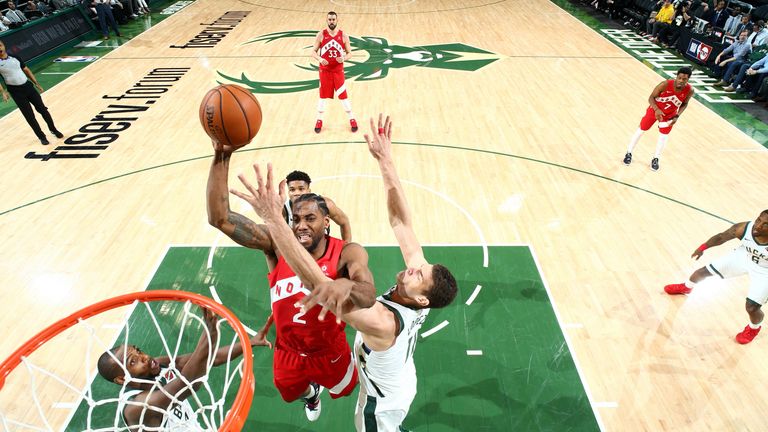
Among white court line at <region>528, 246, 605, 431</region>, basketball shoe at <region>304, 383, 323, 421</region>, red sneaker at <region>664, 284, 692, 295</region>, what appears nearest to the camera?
basketball shoe at <region>304, 383, 323, 421</region>

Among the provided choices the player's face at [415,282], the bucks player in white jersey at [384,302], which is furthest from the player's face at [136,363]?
the player's face at [415,282]

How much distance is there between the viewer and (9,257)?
17.5ft

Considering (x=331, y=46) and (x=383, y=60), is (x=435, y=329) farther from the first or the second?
(x=383, y=60)

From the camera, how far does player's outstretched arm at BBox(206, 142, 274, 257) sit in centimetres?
237

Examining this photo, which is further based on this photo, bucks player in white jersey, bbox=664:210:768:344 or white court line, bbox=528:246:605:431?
bucks player in white jersey, bbox=664:210:768:344

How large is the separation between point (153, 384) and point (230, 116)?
1.67 m

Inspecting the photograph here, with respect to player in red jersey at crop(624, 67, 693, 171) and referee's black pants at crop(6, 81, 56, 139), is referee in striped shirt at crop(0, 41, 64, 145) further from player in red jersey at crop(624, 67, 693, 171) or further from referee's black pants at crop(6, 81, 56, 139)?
player in red jersey at crop(624, 67, 693, 171)

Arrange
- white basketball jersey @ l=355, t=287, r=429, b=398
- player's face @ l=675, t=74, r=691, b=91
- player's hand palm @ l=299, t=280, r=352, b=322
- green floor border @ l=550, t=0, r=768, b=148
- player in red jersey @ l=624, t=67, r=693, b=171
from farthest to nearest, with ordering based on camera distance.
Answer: green floor border @ l=550, t=0, r=768, b=148, player in red jersey @ l=624, t=67, r=693, b=171, player's face @ l=675, t=74, r=691, b=91, white basketball jersey @ l=355, t=287, r=429, b=398, player's hand palm @ l=299, t=280, r=352, b=322

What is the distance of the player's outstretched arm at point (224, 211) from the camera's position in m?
2.37

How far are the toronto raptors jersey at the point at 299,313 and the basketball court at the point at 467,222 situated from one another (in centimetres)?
100

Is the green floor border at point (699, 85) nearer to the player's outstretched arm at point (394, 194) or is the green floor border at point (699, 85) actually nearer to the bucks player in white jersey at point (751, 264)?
the bucks player in white jersey at point (751, 264)

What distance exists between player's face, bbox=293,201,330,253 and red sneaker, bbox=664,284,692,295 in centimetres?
395

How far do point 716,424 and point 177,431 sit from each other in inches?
156

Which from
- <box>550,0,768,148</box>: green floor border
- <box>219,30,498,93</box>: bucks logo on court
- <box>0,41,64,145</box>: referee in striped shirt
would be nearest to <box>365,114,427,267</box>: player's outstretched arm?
<box>0,41,64,145</box>: referee in striped shirt
